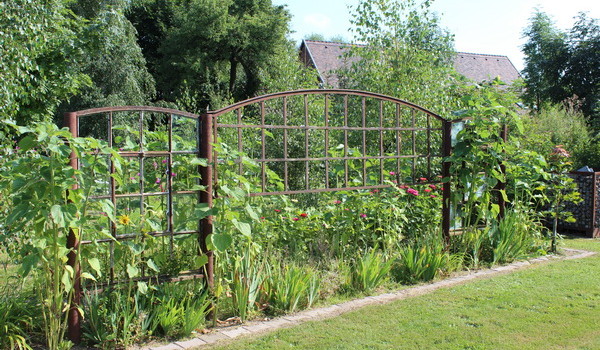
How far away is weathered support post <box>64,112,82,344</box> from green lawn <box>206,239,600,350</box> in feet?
2.94

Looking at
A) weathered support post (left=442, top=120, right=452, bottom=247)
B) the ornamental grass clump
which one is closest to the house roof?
weathered support post (left=442, top=120, right=452, bottom=247)

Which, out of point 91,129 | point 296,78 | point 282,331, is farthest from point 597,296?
point 91,129

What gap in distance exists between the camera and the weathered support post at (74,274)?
330 centimetres

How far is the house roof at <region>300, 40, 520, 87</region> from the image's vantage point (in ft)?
82.0

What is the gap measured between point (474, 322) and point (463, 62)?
26574 millimetres

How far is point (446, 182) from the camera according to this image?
5.61 meters

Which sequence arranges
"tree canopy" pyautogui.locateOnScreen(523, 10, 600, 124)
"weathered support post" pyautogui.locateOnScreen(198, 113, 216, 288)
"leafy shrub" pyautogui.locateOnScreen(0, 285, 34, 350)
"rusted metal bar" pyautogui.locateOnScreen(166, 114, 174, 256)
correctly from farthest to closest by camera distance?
"tree canopy" pyautogui.locateOnScreen(523, 10, 600, 124), "weathered support post" pyautogui.locateOnScreen(198, 113, 216, 288), "rusted metal bar" pyautogui.locateOnScreen(166, 114, 174, 256), "leafy shrub" pyautogui.locateOnScreen(0, 285, 34, 350)

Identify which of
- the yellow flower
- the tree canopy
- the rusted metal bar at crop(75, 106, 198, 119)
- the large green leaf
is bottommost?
the large green leaf

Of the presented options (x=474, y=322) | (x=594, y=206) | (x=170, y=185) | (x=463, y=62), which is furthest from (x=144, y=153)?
(x=463, y=62)

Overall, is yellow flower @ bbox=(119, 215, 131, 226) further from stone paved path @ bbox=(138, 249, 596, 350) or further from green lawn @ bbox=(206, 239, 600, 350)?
green lawn @ bbox=(206, 239, 600, 350)

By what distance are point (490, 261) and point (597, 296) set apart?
1255 millimetres

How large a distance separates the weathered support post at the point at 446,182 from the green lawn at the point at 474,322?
0.76 m

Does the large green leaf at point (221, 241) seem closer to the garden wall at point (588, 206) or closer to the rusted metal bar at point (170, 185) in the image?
the rusted metal bar at point (170, 185)

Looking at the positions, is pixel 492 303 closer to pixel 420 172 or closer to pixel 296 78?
pixel 420 172
